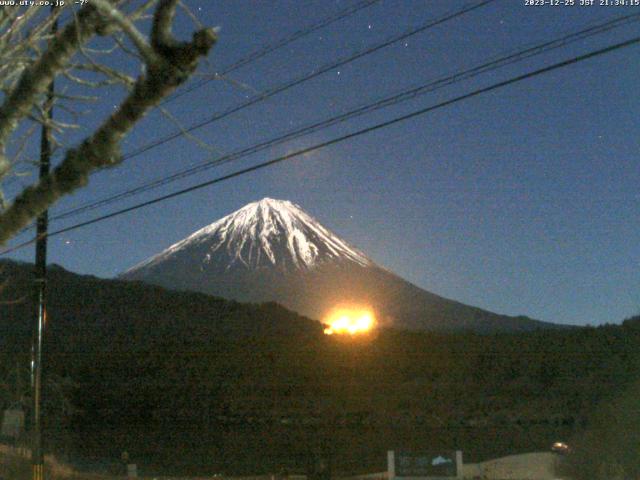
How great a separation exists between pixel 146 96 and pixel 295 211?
360ft

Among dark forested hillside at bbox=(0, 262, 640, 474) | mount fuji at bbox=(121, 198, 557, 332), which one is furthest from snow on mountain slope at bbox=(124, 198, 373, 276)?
dark forested hillside at bbox=(0, 262, 640, 474)

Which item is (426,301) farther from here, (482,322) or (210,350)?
(210,350)

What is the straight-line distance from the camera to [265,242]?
126 meters

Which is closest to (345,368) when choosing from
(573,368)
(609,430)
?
(573,368)

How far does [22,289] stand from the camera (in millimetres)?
56031

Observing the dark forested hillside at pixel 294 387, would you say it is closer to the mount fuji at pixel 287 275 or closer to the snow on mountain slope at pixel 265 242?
the snow on mountain slope at pixel 265 242

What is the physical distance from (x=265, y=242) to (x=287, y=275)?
15.1 meters

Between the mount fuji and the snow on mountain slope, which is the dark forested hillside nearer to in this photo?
the snow on mountain slope

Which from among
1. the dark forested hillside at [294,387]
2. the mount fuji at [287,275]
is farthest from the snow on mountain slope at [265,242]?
the dark forested hillside at [294,387]

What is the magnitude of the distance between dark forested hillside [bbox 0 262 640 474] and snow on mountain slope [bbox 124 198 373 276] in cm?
3880

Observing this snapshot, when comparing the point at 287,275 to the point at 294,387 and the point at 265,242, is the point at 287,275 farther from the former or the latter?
the point at 294,387

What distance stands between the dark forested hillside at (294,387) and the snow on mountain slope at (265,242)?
3880 cm

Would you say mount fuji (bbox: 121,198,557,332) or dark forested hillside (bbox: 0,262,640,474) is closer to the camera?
dark forested hillside (bbox: 0,262,640,474)

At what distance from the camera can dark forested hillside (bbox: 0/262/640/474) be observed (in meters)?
37.5
